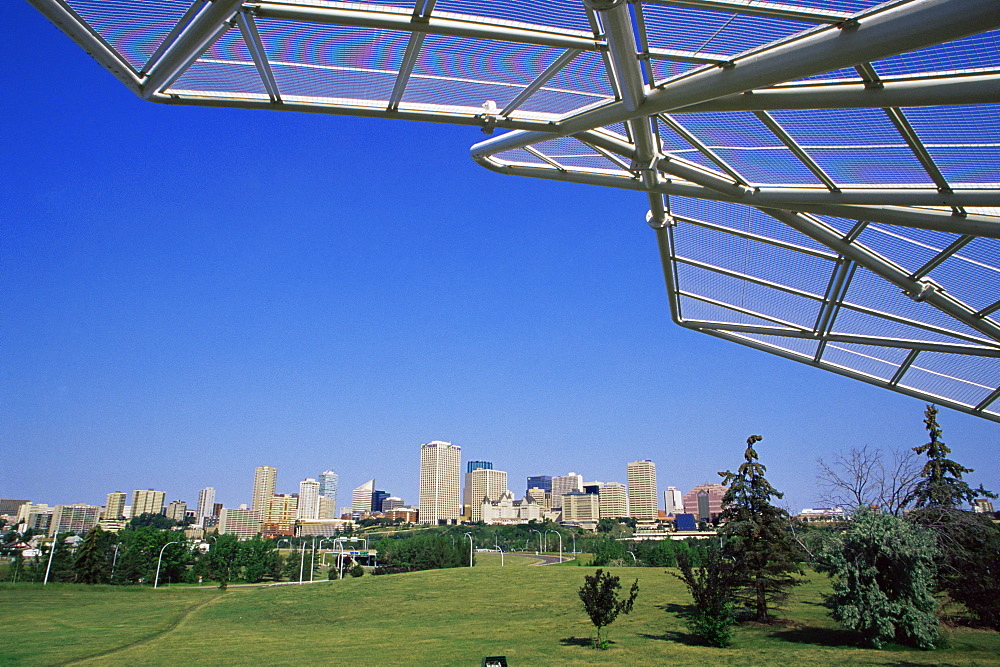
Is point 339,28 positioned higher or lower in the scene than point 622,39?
higher

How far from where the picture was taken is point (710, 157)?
8.87 metres

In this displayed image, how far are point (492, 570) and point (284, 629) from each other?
2713cm

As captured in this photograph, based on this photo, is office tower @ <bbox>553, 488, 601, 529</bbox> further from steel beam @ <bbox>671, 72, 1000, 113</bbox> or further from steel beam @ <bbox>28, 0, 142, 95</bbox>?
steel beam @ <bbox>28, 0, 142, 95</bbox>

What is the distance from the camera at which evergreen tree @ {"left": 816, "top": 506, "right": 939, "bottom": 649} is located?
19250mm

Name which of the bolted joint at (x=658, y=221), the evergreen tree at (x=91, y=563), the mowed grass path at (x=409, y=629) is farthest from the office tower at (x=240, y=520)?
the bolted joint at (x=658, y=221)

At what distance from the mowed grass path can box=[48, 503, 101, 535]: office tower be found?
477 feet

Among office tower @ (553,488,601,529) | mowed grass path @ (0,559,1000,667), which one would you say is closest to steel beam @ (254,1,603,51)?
mowed grass path @ (0,559,1000,667)

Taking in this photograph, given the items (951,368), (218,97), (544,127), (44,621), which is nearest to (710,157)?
(544,127)

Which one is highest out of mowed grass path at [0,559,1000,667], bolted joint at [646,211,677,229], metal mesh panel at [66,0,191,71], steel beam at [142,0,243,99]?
bolted joint at [646,211,677,229]

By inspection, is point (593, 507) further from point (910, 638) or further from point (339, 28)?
point (339, 28)

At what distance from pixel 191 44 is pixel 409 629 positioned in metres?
29.0

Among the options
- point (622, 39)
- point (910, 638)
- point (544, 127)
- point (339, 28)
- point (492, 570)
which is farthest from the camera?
point (492, 570)

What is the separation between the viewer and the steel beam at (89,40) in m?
5.66

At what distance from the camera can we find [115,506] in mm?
188875
